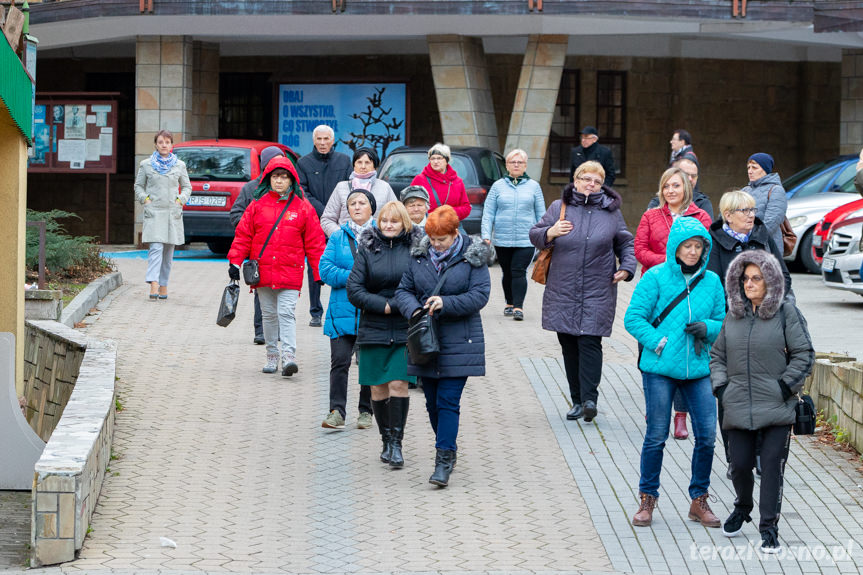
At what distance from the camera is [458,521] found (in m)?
7.07

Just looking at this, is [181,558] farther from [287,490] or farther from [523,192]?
[523,192]

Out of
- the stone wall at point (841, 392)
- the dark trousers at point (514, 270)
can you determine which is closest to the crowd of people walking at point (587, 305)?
the stone wall at point (841, 392)

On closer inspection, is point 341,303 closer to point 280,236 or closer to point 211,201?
point 280,236

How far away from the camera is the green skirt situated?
806 centimetres

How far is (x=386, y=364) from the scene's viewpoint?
26.6 feet

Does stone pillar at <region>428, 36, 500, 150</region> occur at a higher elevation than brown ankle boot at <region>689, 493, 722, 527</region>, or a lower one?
higher

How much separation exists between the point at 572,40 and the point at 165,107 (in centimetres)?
771

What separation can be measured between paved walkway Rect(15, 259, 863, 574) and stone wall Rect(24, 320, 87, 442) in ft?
1.52

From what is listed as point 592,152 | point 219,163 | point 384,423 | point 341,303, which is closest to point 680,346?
point 384,423

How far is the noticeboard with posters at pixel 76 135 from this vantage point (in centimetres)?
2219

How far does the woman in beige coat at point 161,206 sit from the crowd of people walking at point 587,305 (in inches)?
128

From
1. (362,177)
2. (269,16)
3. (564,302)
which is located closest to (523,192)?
(362,177)

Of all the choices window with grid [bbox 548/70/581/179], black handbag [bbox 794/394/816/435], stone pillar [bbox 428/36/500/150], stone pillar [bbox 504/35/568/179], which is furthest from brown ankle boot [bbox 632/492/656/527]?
window with grid [bbox 548/70/581/179]

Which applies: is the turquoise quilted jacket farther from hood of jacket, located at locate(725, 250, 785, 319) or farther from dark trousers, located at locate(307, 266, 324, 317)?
dark trousers, located at locate(307, 266, 324, 317)
